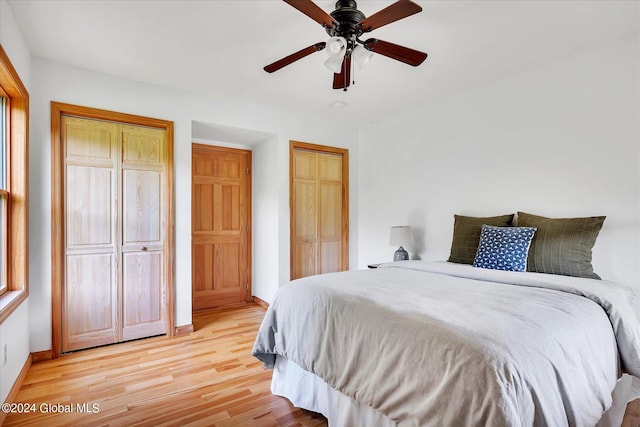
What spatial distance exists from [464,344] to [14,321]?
267 centimetres

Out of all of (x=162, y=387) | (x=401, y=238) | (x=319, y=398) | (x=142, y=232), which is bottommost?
(x=162, y=387)

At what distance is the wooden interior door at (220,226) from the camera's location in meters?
3.98

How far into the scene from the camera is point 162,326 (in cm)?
306

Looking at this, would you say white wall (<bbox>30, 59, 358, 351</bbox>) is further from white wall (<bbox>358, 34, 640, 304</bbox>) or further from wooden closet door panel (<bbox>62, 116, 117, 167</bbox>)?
white wall (<bbox>358, 34, 640, 304</bbox>)

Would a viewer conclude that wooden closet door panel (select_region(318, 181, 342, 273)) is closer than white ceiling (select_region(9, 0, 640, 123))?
No

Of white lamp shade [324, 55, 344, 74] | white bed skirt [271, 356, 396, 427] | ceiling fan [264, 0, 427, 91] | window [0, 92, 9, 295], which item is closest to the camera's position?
white bed skirt [271, 356, 396, 427]

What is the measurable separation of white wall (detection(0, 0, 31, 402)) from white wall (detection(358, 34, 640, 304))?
343 centimetres

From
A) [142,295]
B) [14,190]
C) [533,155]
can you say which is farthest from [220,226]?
[533,155]

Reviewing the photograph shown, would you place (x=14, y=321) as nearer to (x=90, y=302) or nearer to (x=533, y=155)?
(x=90, y=302)

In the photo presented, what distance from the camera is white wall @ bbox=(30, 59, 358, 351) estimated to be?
2537mm

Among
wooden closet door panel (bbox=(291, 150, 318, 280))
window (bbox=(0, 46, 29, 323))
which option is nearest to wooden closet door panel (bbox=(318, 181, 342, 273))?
wooden closet door panel (bbox=(291, 150, 318, 280))

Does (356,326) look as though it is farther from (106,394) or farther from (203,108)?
(203,108)

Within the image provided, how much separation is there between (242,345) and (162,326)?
0.83 metres

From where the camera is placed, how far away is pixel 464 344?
1138 millimetres
